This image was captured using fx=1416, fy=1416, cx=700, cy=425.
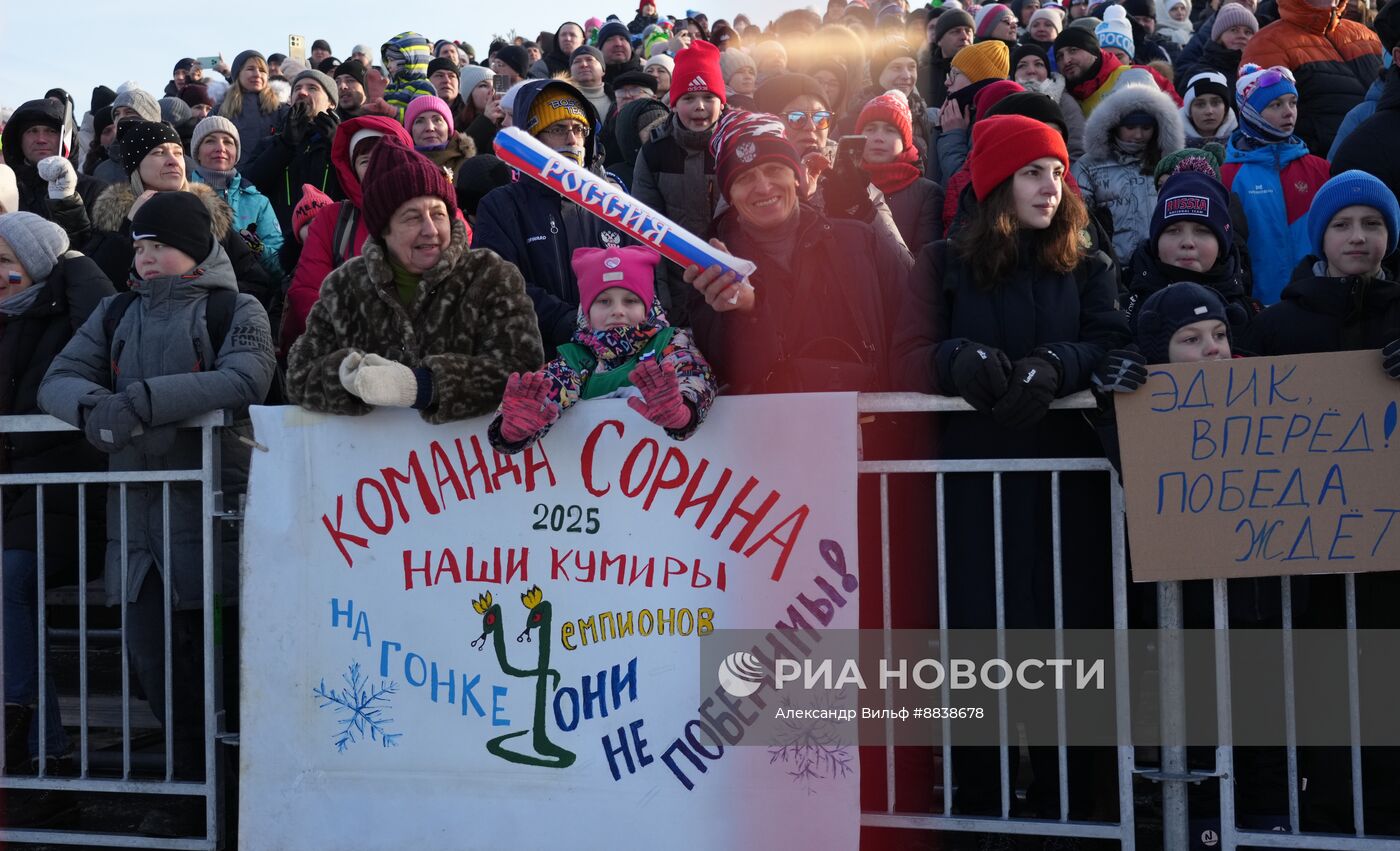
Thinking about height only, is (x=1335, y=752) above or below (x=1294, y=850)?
above

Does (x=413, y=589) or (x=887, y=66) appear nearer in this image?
(x=413, y=589)

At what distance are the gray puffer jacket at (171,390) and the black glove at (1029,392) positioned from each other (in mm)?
2787

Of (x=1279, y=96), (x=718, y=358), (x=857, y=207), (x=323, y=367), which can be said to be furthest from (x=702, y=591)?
(x=1279, y=96)

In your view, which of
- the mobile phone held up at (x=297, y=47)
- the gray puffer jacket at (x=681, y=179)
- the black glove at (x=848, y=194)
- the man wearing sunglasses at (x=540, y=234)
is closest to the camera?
the man wearing sunglasses at (x=540, y=234)

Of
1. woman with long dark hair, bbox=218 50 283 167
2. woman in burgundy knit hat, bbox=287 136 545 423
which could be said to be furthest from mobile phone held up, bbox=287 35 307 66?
woman in burgundy knit hat, bbox=287 136 545 423

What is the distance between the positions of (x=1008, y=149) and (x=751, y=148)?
34.7 inches

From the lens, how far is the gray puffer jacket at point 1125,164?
6.94m

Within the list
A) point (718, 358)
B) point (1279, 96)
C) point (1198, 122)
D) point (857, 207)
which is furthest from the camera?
point (1198, 122)

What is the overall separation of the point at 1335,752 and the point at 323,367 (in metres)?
3.50

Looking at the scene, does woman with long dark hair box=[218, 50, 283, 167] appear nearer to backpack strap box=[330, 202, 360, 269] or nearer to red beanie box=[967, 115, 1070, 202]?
backpack strap box=[330, 202, 360, 269]

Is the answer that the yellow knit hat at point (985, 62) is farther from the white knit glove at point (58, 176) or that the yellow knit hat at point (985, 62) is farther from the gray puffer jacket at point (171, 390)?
the white knit glove at point (58, 176)

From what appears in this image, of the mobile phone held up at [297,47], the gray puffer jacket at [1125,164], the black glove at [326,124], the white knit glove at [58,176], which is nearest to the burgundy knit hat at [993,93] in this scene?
the gray puffer jacket at [1125,164]

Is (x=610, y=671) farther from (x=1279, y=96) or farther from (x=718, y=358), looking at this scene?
(x=1279, y=96)

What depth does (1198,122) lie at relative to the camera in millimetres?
8141
